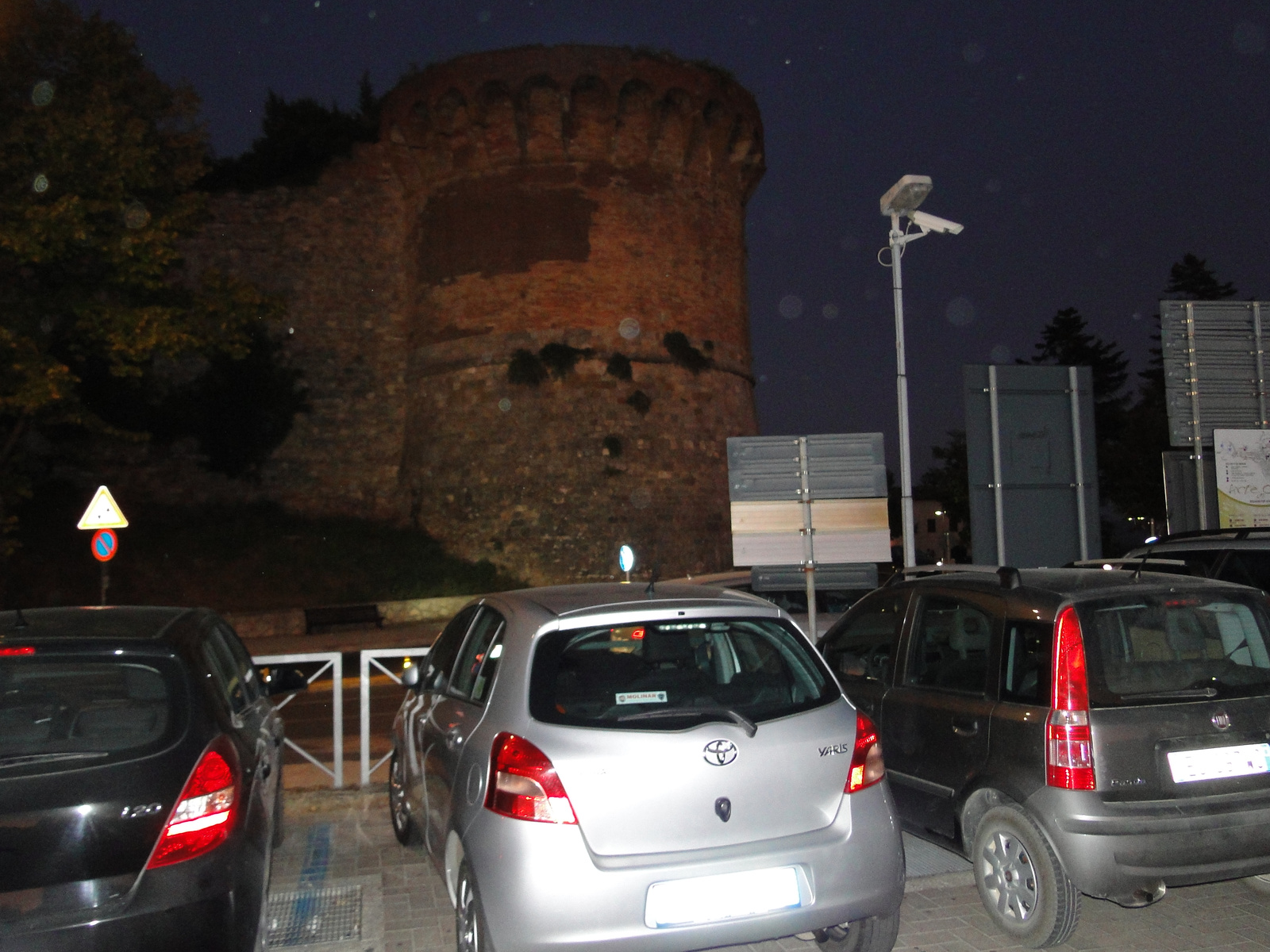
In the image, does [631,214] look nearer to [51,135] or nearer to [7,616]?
[51,135]

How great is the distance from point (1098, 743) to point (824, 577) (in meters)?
4.52

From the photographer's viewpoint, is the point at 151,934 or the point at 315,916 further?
the point at 315,916

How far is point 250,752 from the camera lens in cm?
355

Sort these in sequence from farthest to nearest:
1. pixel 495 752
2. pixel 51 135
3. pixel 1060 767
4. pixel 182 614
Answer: pixel 51 135 < pixel 182 614 < pixel 1060 767 < pixel 495 752

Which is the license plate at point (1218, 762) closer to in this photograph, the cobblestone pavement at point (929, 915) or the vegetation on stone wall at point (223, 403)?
the cobblestone pavement at point (929, 915)

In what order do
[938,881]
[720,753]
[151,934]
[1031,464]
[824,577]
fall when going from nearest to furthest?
[151,934]
[720,753]
[938,881]
[824,577]
[1031,464]

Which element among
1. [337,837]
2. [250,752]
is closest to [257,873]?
[250,752]

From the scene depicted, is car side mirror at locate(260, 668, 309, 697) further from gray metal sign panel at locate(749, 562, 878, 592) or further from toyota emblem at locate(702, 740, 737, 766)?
gray metal sign panel at locate(749, 562, 878, 592)

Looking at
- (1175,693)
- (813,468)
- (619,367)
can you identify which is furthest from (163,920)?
(619,367)

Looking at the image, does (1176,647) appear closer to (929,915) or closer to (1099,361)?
(929,915)

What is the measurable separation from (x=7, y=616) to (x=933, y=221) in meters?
8.14

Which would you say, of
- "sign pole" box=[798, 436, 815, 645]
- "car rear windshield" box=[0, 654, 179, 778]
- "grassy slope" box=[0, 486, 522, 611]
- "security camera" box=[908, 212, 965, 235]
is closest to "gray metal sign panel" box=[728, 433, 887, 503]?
"sign pole" box=[798, 436, 815, 645]

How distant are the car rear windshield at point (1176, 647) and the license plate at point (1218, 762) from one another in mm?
192

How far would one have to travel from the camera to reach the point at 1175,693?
3.58 m
